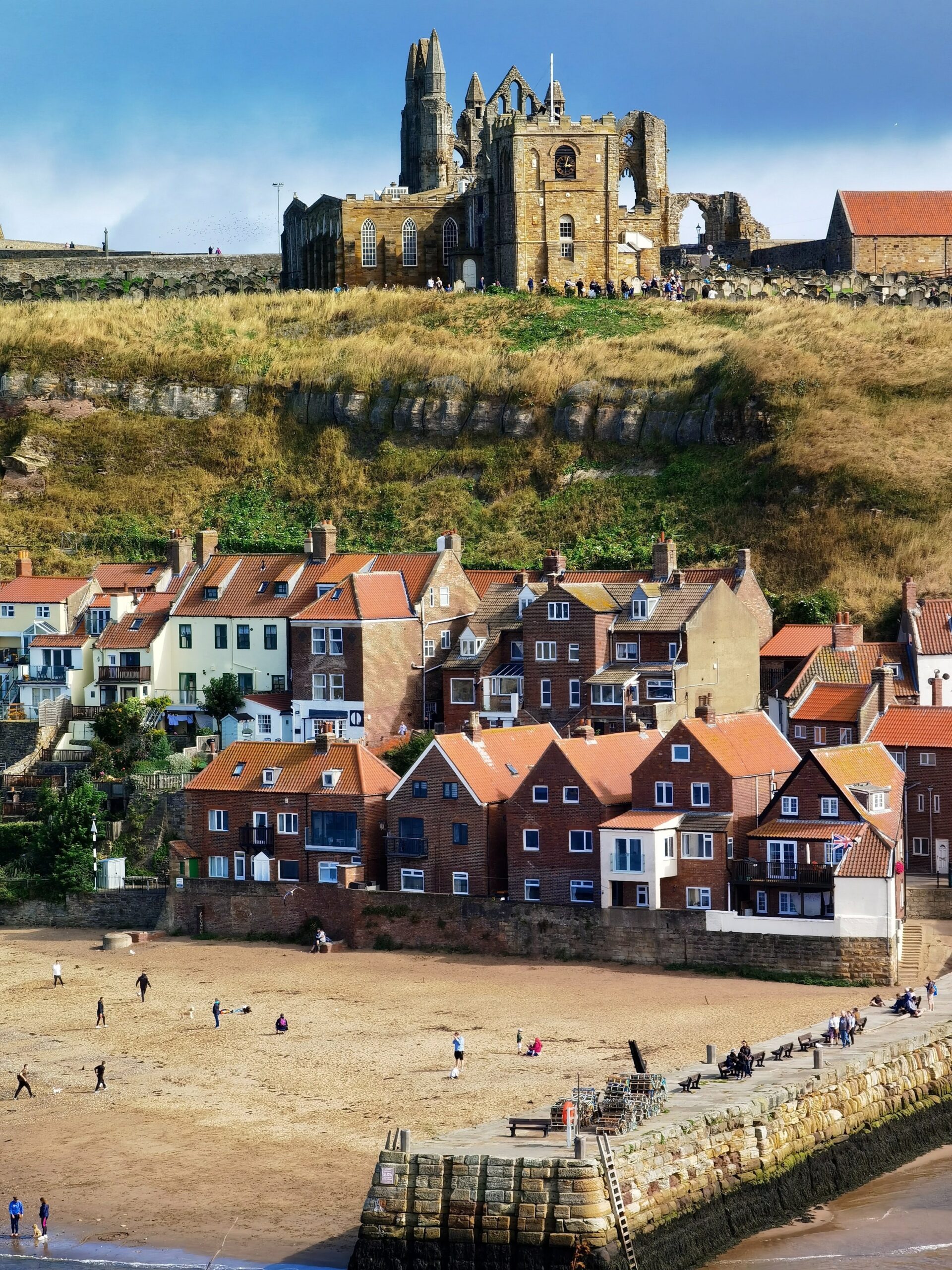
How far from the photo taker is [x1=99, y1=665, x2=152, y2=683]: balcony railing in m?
79.7

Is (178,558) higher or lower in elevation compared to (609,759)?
higher

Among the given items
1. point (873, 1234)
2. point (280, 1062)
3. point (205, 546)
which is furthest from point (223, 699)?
point (873, 1234)

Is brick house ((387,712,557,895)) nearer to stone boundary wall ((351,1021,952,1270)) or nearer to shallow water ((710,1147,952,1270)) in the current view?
stone boundary wall ((351,1021,952,1270))

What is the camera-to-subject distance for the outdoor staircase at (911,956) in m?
56.6

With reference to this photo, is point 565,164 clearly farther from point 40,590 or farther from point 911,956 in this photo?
point 911,956

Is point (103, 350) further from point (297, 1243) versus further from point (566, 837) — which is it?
point (297, 1243)

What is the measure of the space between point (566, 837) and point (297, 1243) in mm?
21966

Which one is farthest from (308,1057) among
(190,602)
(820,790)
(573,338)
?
(573,338)

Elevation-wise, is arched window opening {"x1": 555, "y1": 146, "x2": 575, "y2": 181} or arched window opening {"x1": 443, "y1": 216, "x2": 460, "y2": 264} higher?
arched window opening {"x1": 555, "y1": 146, "x2": 575, "y2": 181}

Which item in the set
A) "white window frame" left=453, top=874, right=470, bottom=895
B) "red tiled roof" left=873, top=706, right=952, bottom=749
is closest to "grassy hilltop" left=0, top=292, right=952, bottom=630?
"red tiled roof" left=873, top=706, right=952, bottom=749

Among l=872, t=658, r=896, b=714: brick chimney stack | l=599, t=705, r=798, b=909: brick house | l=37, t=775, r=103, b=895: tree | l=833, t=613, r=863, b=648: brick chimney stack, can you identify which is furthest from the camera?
l=833, t=613, r=863, b=648: brick chimney stack

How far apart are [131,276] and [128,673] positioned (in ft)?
148

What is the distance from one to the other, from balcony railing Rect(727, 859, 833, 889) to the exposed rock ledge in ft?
122

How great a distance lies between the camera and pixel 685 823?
59.8 metres
